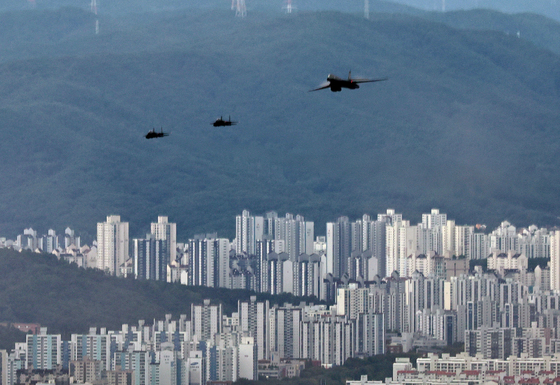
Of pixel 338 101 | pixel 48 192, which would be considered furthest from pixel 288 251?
pixel 338 101

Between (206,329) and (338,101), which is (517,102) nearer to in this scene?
(338,101)

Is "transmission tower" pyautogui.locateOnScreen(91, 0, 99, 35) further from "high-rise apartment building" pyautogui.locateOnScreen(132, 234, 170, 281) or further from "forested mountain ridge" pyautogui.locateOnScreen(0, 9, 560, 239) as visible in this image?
"high-rise apartment building" pyautogui.locateOnScreen(132, 234, 170, 281)

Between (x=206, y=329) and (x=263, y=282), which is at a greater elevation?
(x=206, y=329)

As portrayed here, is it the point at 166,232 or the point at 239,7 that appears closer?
the point at 166,232

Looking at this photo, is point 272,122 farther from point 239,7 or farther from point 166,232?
point 166,232

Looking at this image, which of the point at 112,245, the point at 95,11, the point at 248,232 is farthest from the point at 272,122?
the point at 112,245

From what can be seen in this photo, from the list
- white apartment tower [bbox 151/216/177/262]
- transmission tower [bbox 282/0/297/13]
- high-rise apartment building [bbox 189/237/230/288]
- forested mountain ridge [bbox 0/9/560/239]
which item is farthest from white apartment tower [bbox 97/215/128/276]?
transmission tower [bbox 282/0/297/13]
